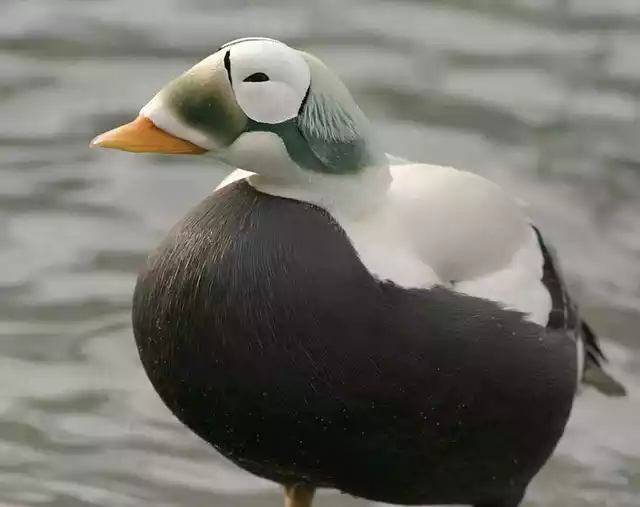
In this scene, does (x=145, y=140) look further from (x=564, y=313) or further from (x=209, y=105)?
(x=564, y=313)

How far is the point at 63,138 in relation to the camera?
1.79 m

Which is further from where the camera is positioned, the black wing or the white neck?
the black wing

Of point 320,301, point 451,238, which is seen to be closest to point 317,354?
point 320,301

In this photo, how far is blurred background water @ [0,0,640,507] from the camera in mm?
1312

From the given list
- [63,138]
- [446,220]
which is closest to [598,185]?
[63,138]

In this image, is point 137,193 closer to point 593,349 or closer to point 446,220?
point 593,349

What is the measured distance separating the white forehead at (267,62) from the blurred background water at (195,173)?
604 millimetres

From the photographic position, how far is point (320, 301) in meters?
0.80

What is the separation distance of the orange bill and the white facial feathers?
0.16 ft

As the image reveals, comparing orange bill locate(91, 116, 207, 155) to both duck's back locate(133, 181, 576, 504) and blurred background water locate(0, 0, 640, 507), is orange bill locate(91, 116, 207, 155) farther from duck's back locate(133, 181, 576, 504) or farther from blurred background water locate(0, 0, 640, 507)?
blurred background water locate(0, 0, 640, 507)

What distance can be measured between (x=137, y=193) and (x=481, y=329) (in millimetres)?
937

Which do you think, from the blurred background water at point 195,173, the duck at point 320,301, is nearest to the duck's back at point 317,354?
the duck at point 320,301

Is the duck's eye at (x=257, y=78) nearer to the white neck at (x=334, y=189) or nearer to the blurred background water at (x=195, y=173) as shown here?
the white neck at (x=334, y=189)

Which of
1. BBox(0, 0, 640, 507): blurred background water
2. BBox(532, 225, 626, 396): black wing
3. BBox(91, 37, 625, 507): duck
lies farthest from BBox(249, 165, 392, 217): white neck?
BBox(0, 0, 640, 507): blurred background water
